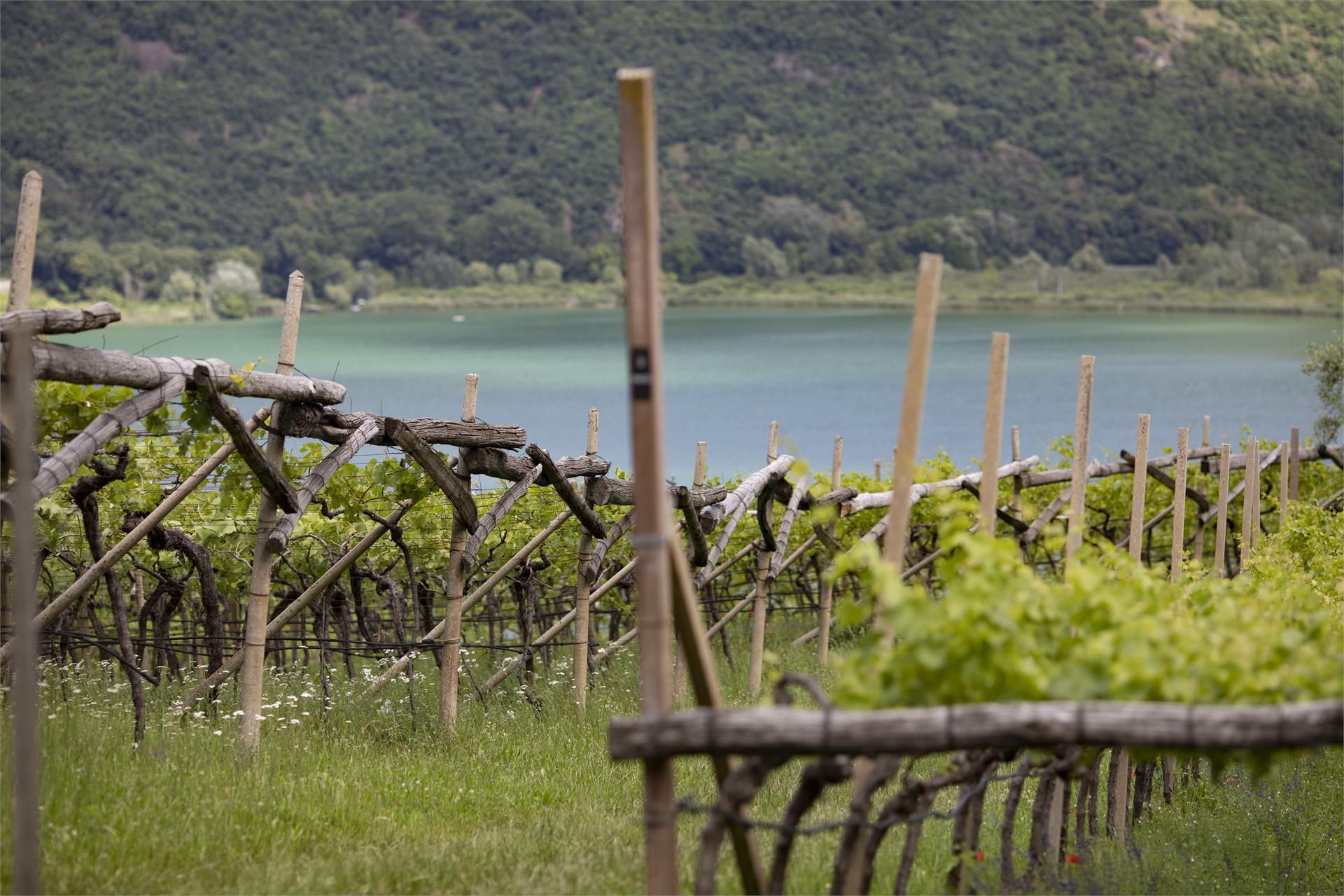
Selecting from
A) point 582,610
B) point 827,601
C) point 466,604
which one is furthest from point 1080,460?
point 827,601

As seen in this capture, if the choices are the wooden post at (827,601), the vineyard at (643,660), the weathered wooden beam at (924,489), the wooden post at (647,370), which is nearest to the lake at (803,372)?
the weathered wooden beam at (924,489)

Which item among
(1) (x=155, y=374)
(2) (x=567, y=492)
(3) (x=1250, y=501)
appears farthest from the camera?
(3) (x=1250, y=501)

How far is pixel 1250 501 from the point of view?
36.4ft

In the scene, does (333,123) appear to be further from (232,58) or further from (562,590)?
(562,590)

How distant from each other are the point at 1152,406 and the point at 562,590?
54517 millimetres

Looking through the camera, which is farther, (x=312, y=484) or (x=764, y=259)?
(x=764, y=259)

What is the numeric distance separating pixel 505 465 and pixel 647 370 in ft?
15.9

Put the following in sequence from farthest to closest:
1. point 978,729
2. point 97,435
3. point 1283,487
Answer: point 1283,487, point 97,435, point 978,729

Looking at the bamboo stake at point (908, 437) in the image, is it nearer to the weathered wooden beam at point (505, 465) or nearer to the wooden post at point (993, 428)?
the wooden post at point (993, 428)

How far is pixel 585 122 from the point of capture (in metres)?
122

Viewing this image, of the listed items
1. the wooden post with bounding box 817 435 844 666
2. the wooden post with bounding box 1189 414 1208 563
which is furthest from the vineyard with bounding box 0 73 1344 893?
the wooden post with bounding box 1189 414 1208 563

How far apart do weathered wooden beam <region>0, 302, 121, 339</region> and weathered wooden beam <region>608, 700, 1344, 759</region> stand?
2722mm

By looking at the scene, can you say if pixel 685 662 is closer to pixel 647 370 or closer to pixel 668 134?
pixel 647 370

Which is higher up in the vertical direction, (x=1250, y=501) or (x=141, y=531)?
(x=141, y=531)
